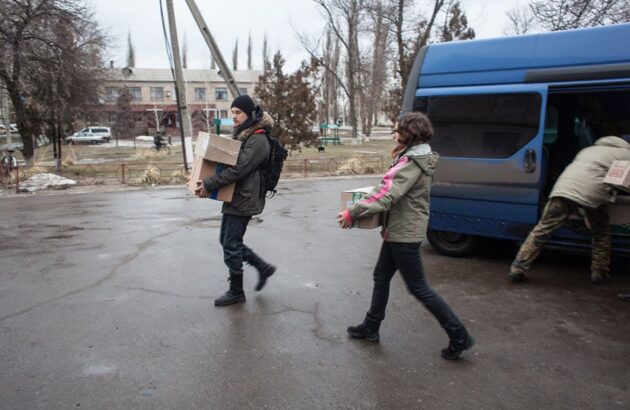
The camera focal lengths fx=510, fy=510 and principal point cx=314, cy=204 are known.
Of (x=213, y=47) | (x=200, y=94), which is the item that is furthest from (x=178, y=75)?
(x=200, y=94)

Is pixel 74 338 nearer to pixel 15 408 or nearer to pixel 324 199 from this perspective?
pixel 15 408

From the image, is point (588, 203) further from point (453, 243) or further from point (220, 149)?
point (220, 149)

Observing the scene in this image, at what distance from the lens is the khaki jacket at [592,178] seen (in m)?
4.98

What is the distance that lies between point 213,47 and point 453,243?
1099 cm

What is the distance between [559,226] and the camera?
5164 millimetres

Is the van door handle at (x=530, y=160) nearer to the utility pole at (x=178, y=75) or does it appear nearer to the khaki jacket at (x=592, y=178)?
the khaki jacket at (x=592, y=178)

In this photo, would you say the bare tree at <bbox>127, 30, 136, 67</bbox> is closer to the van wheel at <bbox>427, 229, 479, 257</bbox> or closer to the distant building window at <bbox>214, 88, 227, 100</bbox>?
the distant building window at <bbox>214, 88, 227, 100</bbox>

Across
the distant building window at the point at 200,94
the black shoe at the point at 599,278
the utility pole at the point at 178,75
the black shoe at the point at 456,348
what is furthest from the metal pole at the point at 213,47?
the distant building window at the point at 200,94

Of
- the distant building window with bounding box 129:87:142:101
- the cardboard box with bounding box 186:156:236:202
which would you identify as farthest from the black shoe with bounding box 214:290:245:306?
the distant building window with bounding box 129:87:142:101

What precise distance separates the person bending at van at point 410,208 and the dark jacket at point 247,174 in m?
1.24

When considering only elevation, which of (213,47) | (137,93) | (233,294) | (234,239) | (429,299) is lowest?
(233,294)

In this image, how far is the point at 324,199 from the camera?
11.9 metres

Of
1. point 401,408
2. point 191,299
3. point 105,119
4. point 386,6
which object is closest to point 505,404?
point 401,408

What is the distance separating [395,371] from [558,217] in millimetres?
2712
